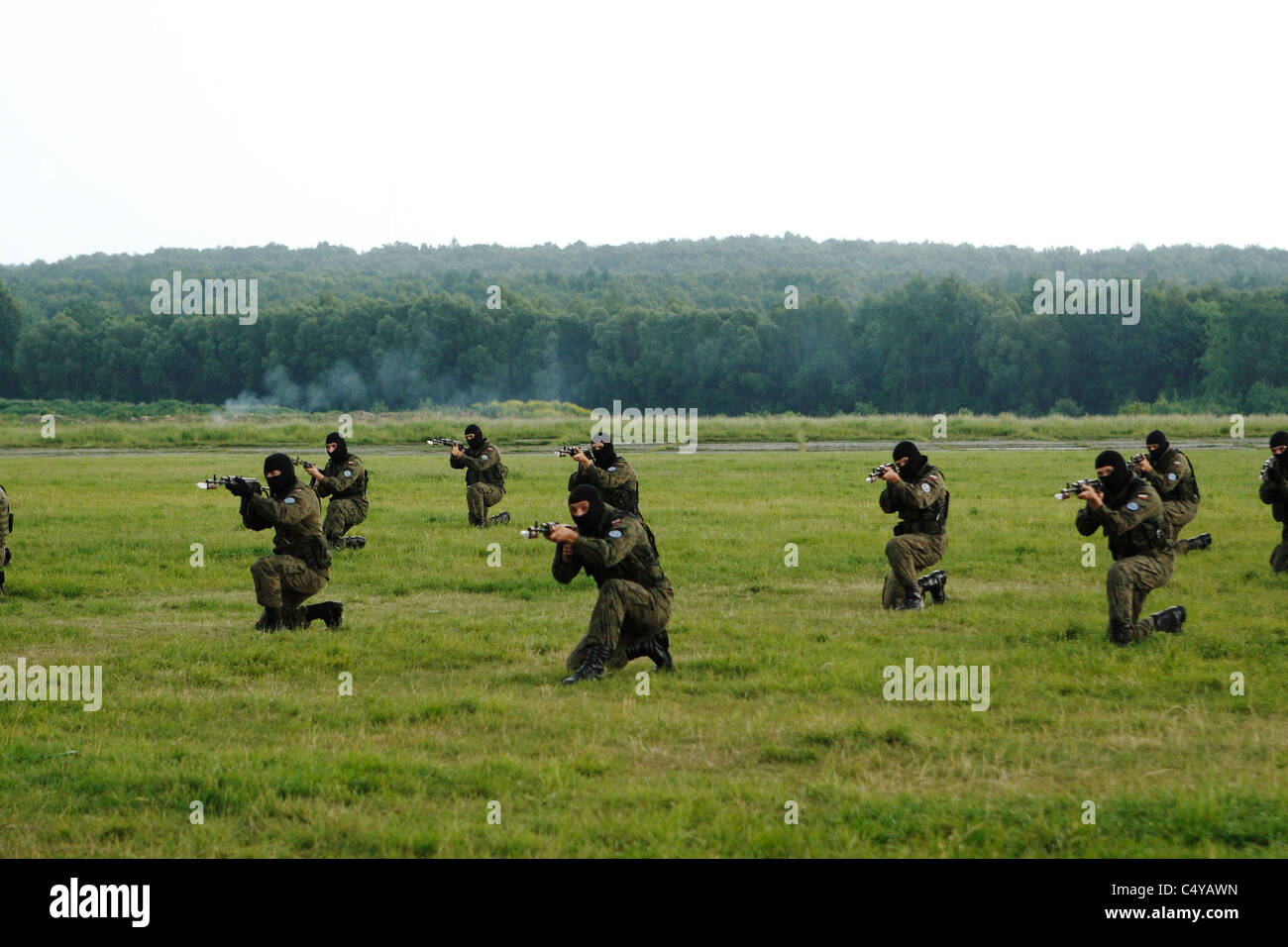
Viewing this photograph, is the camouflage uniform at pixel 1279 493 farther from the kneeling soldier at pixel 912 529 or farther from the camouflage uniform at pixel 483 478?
the camouflage uniform at pixel 483 478

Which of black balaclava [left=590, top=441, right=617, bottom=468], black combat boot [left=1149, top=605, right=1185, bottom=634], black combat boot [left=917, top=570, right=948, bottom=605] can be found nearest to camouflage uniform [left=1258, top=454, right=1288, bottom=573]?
black combat boot [left=1149, top=605, right=1185, bottom=634]

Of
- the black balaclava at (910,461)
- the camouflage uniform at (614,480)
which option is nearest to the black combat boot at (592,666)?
the black balaclava at (910,461)

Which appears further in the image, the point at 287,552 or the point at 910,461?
the point at 910,461

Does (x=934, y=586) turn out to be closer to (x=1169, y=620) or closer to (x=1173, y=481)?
(x=1169, y=620)

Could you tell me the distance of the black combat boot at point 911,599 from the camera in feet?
45.7

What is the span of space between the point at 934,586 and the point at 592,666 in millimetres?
5352

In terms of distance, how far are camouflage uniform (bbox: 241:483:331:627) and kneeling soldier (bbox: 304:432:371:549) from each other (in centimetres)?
Result: 579

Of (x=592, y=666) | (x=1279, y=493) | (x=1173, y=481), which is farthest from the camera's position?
(x=1173, y=481)

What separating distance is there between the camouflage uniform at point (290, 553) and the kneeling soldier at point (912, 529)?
6605mm

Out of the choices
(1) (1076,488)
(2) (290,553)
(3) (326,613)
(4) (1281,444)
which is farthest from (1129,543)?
(2) (290,553)

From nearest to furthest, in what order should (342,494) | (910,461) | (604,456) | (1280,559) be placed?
Answer: (910,461) → (1280,559) → (604,456) → (342,494)

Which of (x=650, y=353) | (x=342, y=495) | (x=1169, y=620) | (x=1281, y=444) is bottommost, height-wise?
(x=1169, y=620)

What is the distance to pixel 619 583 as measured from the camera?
10.8 m

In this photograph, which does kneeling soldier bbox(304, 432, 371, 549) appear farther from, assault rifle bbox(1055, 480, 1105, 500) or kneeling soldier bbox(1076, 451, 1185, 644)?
kneeling soldier bbox(1076, 451, 1185, 644)
